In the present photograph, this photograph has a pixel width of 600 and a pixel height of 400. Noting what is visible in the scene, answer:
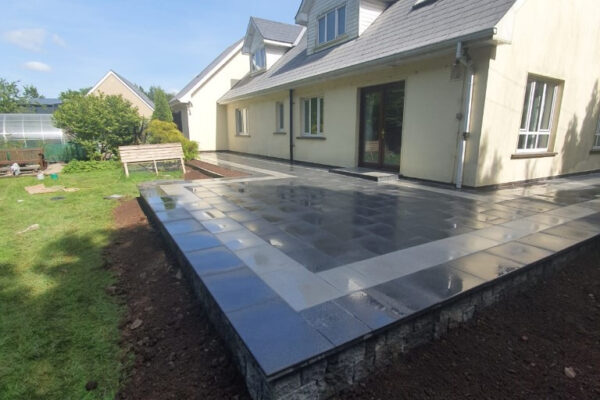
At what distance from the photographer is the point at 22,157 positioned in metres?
11.2

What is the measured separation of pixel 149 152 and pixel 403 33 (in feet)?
25.8

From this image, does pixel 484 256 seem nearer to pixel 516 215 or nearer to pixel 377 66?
pixel 516 215

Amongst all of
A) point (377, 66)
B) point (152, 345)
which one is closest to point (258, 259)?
point (152, 345)

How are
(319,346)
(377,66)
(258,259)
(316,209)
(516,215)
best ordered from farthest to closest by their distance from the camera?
(377,66), (316,209), (516,215), (258,259), (319,346)

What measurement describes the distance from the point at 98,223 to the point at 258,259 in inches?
140

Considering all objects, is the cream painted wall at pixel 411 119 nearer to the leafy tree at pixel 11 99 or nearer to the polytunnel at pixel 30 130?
the polytunnel at pixel 30 130

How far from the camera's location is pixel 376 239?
142 inches

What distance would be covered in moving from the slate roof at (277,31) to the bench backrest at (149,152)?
8750 mm

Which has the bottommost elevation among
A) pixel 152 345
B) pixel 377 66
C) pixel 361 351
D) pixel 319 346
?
pixel 152 345

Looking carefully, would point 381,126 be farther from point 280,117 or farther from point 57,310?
point 57,310

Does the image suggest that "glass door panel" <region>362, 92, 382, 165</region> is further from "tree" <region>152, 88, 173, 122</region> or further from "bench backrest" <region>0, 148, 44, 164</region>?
"tree" <region>152, 88, 173, 122</region>

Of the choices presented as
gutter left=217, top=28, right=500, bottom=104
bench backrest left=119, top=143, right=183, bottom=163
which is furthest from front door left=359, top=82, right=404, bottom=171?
bench backrest left=119, top=143, right=183, bottom=163

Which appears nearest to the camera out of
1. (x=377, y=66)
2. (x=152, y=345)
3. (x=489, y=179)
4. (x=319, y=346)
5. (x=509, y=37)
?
(x=319, y=346)

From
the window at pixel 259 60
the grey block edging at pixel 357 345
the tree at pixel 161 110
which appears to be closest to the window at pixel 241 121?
the window at pixel 259 60
